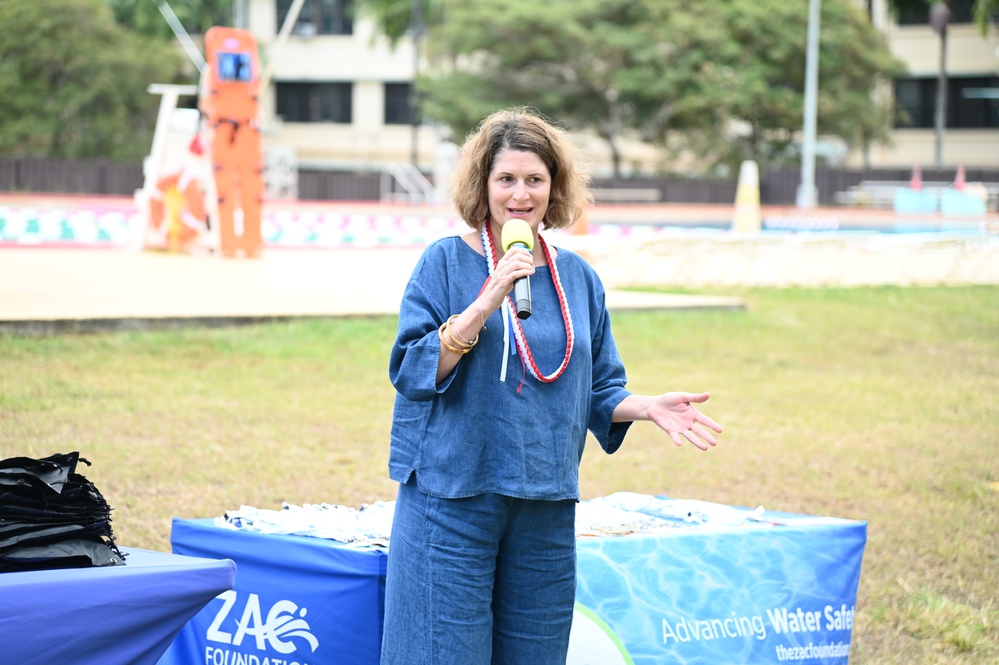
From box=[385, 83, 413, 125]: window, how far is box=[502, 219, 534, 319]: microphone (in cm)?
5408

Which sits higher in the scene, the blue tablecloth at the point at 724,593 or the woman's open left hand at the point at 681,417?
the woman's open left hand at the point at 681,417

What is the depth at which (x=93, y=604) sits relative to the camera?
8.73ft

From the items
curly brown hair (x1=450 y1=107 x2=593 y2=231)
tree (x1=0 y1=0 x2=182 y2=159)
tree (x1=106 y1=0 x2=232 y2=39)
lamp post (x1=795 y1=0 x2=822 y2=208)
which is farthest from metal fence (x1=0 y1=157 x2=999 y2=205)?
curly brown hair (x1=450 y1=107 x2=593 y2=231)

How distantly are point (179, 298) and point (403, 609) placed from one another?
9500 millimetres

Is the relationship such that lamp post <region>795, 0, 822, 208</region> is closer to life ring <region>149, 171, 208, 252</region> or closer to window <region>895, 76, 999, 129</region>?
window <region>895, 76, 999, 129</region>

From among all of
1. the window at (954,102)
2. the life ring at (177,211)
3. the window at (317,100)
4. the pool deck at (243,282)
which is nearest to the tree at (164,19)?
the window at (317,100)

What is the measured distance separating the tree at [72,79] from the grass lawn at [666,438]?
115ft

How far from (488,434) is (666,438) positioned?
5552mm

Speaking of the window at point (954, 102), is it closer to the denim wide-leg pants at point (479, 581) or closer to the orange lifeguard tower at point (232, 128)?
the orange lifeguard tower at point (232, 128)

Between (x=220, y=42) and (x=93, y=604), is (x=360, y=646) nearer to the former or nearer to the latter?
(x=93, y=604)

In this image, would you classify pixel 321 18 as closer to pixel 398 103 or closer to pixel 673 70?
pixel 398 103

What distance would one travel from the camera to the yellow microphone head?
2.63m

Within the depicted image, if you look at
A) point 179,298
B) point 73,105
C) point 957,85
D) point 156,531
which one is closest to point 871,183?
point 957,85

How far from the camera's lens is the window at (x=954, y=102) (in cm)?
4966
